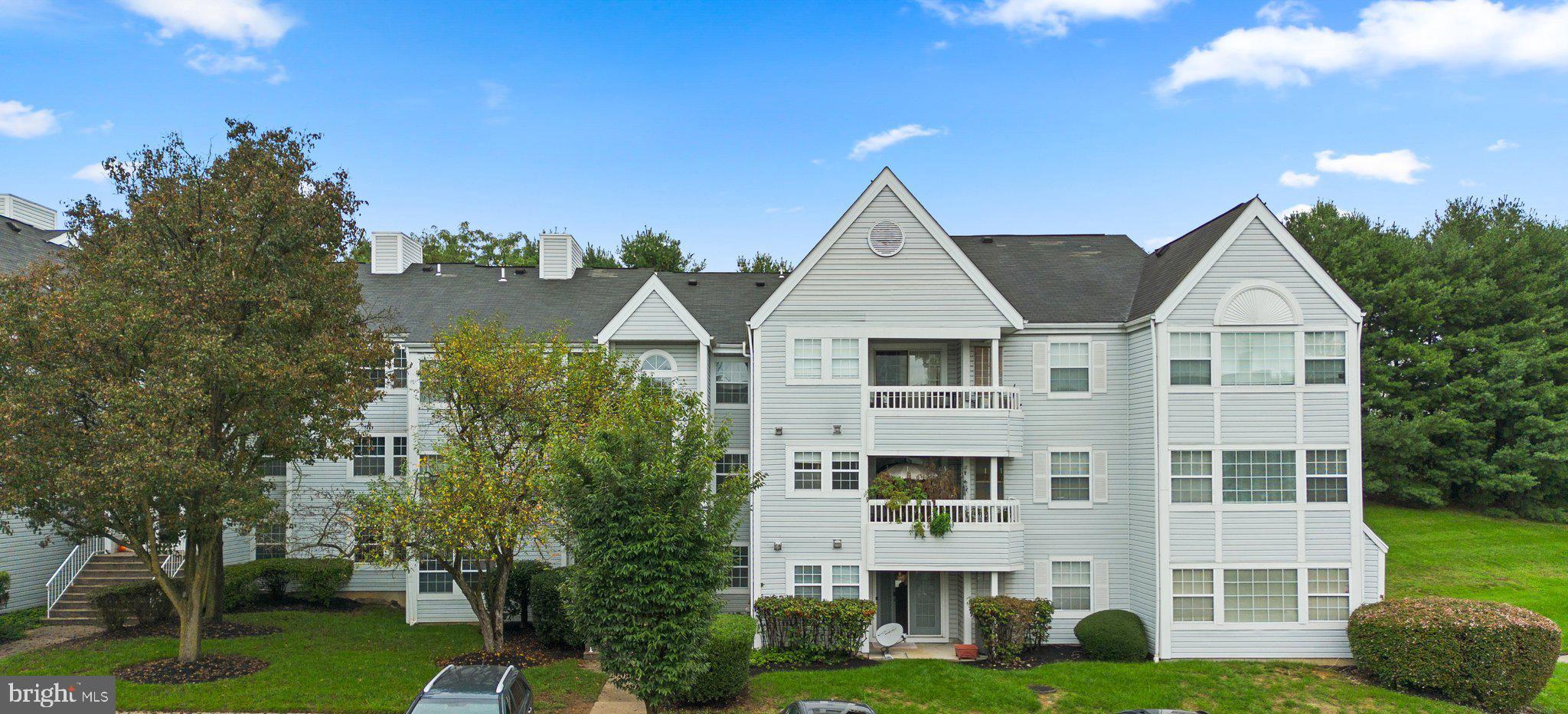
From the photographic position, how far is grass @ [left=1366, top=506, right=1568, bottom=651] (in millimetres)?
26562

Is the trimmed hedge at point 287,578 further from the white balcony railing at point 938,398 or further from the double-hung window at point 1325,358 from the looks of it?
the double-hung window at point 1325,358

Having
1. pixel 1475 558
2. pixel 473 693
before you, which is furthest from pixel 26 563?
pixel 1475 558

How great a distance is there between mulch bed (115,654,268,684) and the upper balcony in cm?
1435

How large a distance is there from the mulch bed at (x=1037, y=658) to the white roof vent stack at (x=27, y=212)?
107ft

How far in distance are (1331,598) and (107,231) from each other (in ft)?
91.0

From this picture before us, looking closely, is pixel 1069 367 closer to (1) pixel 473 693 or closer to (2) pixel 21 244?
(1) pixel 473 693

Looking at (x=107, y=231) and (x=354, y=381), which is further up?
(x=107, y=231)

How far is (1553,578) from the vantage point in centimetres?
Result: 2794

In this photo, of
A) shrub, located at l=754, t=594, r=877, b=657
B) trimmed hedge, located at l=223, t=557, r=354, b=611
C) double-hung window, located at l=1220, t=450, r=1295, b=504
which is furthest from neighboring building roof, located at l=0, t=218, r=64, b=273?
double-hung window, located at l=1220, t=450, r=1295, b=504

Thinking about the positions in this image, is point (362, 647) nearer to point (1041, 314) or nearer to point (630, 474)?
point (630, 474)

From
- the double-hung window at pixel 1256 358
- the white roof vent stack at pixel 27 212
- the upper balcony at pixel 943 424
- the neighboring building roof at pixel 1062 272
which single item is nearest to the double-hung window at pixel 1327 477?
the double-hung window at pixel 1256 358

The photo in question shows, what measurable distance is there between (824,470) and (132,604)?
17341 millimetres

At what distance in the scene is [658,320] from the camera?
22250 millimetres

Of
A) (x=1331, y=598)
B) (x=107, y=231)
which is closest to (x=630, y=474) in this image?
(x=107, y=231)
